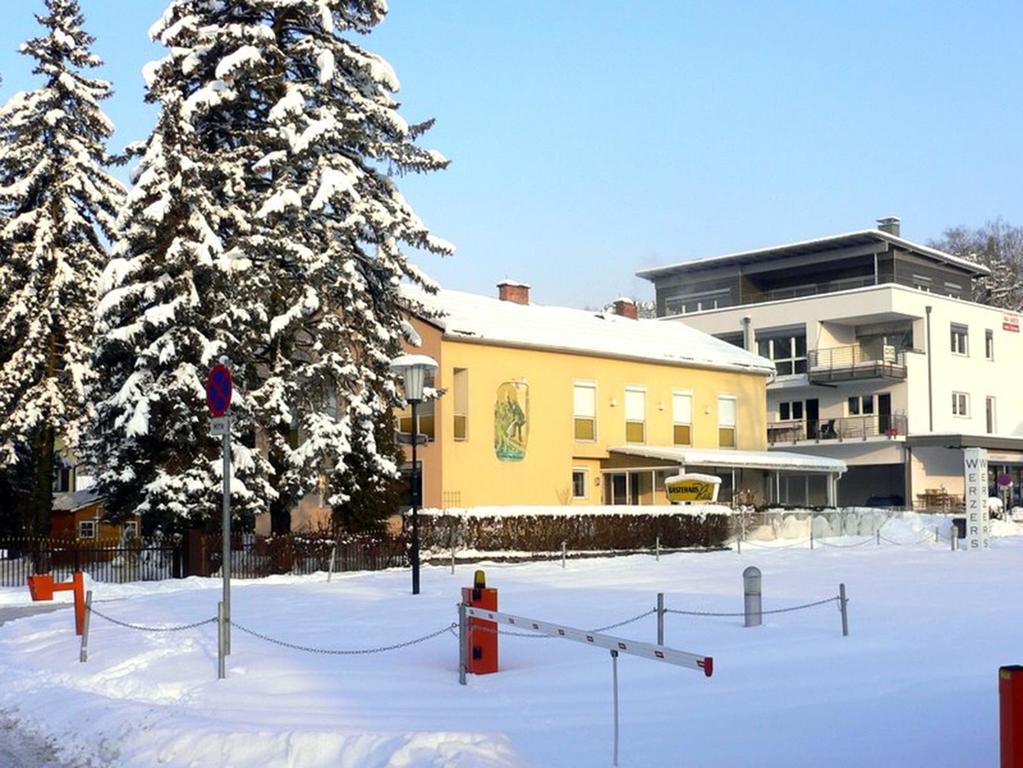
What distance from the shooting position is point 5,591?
87.6 ft

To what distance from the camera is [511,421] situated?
41.6 meters

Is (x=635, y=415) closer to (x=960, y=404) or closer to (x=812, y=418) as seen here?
(x=812, y=418)

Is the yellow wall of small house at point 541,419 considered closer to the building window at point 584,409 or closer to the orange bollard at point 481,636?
the building window at point 584,409

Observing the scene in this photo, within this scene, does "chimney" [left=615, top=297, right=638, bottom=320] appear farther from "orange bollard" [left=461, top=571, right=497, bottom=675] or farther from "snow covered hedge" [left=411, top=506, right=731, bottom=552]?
"orange bollard" [left=461, top=571, right=497, bottom=675]

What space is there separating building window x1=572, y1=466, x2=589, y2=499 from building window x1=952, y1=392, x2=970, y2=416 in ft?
93.0

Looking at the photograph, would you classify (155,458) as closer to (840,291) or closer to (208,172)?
(208,172)

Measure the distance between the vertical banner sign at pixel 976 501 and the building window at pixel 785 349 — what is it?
27896 millimetres

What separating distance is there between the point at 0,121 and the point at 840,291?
4240 centimetres

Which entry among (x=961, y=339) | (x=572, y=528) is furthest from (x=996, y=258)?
(x=572, y=528)

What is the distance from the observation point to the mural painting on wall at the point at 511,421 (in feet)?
135

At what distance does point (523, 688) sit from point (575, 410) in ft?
103

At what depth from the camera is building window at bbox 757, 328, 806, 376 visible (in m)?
65.9

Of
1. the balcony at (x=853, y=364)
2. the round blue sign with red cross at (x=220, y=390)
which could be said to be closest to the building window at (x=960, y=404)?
the balcony at (x=853, y=364)

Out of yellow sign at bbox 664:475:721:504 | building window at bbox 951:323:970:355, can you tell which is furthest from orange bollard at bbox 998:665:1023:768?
building window at bbox 951:323:970:355
